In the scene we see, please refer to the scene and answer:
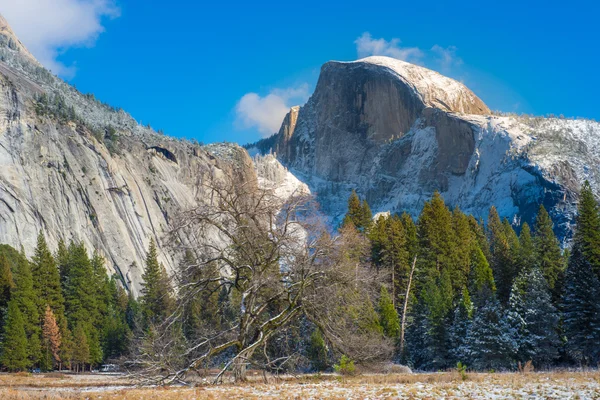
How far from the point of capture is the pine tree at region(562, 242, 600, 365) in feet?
97.7

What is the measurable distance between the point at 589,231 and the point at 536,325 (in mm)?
8862

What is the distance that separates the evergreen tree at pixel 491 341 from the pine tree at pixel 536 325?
22.2 inches

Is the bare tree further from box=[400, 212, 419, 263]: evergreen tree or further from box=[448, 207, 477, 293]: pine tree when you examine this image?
box=[400, 212, 419, 263]: evergreen tree

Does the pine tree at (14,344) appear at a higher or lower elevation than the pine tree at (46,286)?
lower

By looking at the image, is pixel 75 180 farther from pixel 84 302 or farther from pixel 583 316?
pixel 583 316

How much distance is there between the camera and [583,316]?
3011cm

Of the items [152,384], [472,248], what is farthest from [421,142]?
[152,384]

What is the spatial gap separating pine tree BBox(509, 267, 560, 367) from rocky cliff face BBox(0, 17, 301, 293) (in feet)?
161

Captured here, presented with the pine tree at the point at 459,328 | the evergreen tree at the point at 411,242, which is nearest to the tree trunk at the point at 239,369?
the pine tree at the point at 459,328

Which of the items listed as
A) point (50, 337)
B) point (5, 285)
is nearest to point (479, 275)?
point (50, 337)

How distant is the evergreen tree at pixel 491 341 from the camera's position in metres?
30.2

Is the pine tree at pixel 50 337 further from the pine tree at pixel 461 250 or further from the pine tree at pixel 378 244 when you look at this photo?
the pine tree at pixel 461 250

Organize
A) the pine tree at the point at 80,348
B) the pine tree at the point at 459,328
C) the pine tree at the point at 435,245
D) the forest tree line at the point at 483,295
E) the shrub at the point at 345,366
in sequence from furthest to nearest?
the pine tree at the point at 80,348 → the pine tree at the point at 435,245 → the pine tree at the point at 459,328 → the forest tree line at the point at 483,295 → the shrub at the point at 345,366

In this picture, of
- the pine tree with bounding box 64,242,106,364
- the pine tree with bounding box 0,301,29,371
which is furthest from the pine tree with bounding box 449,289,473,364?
the pine tree with bounding box 64,242,106,364
